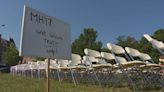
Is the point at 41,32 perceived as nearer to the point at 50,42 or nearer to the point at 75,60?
the point at 50,42

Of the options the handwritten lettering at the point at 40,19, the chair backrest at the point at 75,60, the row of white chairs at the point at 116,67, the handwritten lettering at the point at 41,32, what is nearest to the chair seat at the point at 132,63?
the row of white chairs at the point at 116,67

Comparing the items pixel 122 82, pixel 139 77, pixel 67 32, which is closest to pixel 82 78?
pixel 122 82

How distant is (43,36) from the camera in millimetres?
4020

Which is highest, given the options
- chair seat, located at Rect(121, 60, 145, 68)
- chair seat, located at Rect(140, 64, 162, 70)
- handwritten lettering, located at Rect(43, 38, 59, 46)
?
handwritten lettering, located at Rect(43, 38, 59, 46)

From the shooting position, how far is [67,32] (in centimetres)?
455

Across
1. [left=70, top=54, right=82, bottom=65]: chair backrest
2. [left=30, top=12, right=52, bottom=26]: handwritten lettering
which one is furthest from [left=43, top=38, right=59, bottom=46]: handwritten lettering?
[left=70, top=54, right=82, bottom=65]: chair backrest

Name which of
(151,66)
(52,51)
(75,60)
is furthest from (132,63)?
(75,60)

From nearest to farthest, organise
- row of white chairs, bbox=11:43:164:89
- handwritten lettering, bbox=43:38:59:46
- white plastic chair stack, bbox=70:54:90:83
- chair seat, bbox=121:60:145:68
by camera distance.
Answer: handwritten lettering, bbox=43:38:59:46 → chair seat, bbox=121:60:145:68 → row of white chairs, bbox=11:43:164:89 → white plastic chair stack, bbox=70:54:90:83

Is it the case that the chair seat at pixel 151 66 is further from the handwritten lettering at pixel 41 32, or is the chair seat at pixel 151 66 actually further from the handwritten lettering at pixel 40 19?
the handwritten lettering at pixel 41 32

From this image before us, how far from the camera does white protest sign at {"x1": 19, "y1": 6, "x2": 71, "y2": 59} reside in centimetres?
377

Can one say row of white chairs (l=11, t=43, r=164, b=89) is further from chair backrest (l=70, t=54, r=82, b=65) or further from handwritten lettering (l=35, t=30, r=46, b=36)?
handwritten lettering (l=35, t=30, r=46, b=36)

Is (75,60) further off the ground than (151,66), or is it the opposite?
(75,60)

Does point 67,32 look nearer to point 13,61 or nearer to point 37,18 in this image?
point 37,18

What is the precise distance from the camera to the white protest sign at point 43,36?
12.4 ft
